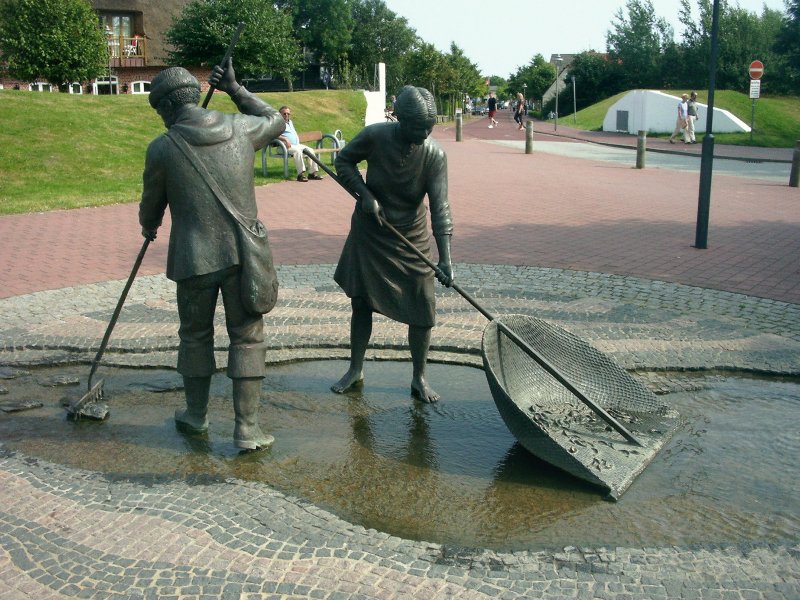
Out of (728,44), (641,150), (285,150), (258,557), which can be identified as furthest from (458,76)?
(258,557)

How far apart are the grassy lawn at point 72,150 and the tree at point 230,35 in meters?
5.65

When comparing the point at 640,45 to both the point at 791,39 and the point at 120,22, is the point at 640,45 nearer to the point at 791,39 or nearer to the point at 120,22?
the point at 791,39

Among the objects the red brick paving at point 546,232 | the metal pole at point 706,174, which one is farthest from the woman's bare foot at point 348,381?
the metal pole at point 706,174

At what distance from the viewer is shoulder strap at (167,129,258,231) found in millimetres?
4246

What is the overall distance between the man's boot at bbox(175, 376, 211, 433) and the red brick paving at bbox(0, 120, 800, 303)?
13.0ft

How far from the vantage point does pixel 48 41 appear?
85.4 feet

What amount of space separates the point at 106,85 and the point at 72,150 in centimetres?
2433

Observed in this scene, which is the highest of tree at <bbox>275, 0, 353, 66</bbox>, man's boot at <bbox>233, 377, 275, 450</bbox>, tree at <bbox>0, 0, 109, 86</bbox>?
tree at <bbox>275, 0, 353, 66</bbox>

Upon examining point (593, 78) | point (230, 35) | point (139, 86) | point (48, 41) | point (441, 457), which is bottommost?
point (441, 457)

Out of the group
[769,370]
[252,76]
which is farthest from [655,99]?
[769,370]

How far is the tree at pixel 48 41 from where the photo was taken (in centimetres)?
2600

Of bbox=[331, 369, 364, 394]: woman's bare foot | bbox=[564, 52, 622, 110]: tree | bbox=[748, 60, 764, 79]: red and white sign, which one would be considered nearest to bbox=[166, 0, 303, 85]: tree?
bbox=[748, 60, 764, 79]: red and white sign

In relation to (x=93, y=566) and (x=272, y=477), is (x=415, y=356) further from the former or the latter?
(x=93, y=566)

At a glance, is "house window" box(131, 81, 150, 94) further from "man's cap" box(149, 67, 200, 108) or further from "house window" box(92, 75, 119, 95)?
"man's cap" box(149, 67, 200, 108)
